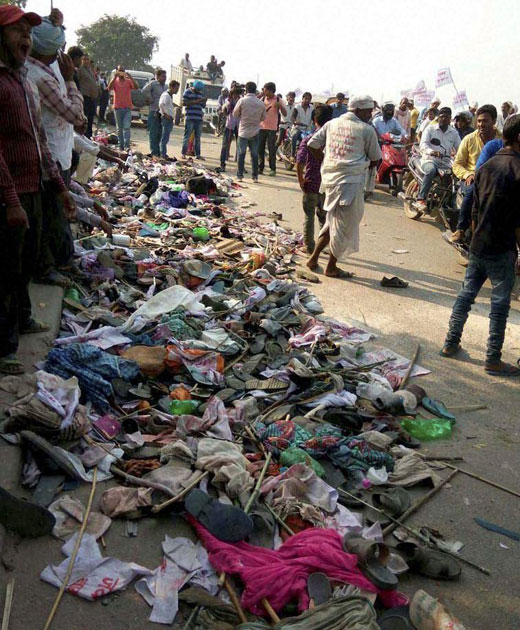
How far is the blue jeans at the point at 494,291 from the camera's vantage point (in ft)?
16.1

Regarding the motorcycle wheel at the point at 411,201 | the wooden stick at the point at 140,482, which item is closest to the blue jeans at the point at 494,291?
the wooden stick at the point at 140,482

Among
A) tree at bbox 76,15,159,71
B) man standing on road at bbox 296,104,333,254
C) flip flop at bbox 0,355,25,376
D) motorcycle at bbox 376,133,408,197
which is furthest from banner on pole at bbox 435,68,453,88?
tree at bbox 76,15,159,71

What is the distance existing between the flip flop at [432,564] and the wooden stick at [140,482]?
4.10ft

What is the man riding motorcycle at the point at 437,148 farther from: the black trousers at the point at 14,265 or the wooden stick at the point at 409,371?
the black trousers at the point at 14,265

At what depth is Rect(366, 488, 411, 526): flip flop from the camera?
10.5ft

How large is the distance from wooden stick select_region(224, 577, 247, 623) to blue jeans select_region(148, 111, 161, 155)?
43.8ft

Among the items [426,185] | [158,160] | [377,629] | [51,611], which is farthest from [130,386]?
[158,160]

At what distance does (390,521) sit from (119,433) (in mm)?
1674

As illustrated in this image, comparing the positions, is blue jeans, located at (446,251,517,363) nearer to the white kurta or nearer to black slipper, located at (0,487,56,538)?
the white kurta

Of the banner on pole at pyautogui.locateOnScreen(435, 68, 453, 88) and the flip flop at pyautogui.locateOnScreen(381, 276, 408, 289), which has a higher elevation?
the banner on pole at pyautogui.locateOnScreen(435, 68, 453, 88)

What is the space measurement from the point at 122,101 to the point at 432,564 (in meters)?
13.8

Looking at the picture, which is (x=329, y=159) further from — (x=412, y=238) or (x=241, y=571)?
(x=241, y=571)

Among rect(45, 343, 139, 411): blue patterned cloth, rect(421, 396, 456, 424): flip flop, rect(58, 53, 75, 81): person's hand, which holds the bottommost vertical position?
rect(421, 396, 456, 424): flip flop

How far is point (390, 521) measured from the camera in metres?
3.18
